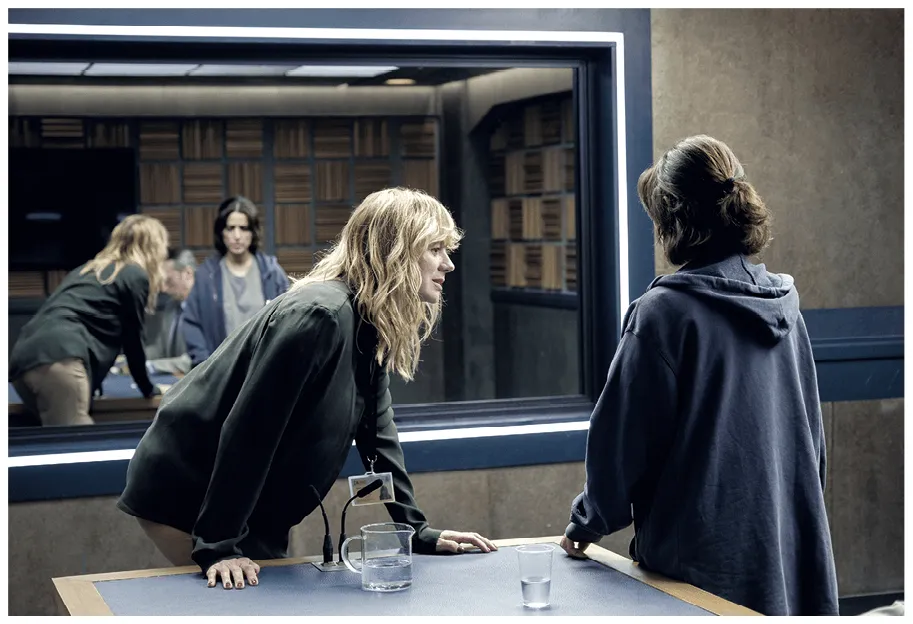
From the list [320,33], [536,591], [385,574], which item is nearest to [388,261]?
[385,574]

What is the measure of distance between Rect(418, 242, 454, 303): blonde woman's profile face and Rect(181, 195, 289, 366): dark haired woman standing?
139 inches

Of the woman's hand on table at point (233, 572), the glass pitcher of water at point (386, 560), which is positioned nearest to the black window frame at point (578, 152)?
the woman's hand on table at point (233, 572)

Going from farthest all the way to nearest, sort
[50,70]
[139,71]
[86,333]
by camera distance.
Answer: [139,71]
[50,70]
[86,333]

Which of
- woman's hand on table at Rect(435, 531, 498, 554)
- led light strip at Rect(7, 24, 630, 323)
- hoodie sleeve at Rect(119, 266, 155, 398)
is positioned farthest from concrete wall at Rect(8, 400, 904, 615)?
woman's hand on table at Rect(435, 531, 498, 554)

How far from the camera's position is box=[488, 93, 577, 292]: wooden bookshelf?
27.5ft

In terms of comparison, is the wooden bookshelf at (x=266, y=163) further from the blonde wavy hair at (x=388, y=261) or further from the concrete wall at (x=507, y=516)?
the blonde wavy hair at (x=388, y=261)

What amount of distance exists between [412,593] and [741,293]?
2.79ft

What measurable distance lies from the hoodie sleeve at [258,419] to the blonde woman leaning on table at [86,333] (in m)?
2.87

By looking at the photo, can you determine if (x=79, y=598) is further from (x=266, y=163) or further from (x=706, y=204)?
(x=266, y=163)

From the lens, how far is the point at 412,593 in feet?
7.45

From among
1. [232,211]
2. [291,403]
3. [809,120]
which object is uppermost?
[809,120]

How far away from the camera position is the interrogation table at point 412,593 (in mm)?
2158
